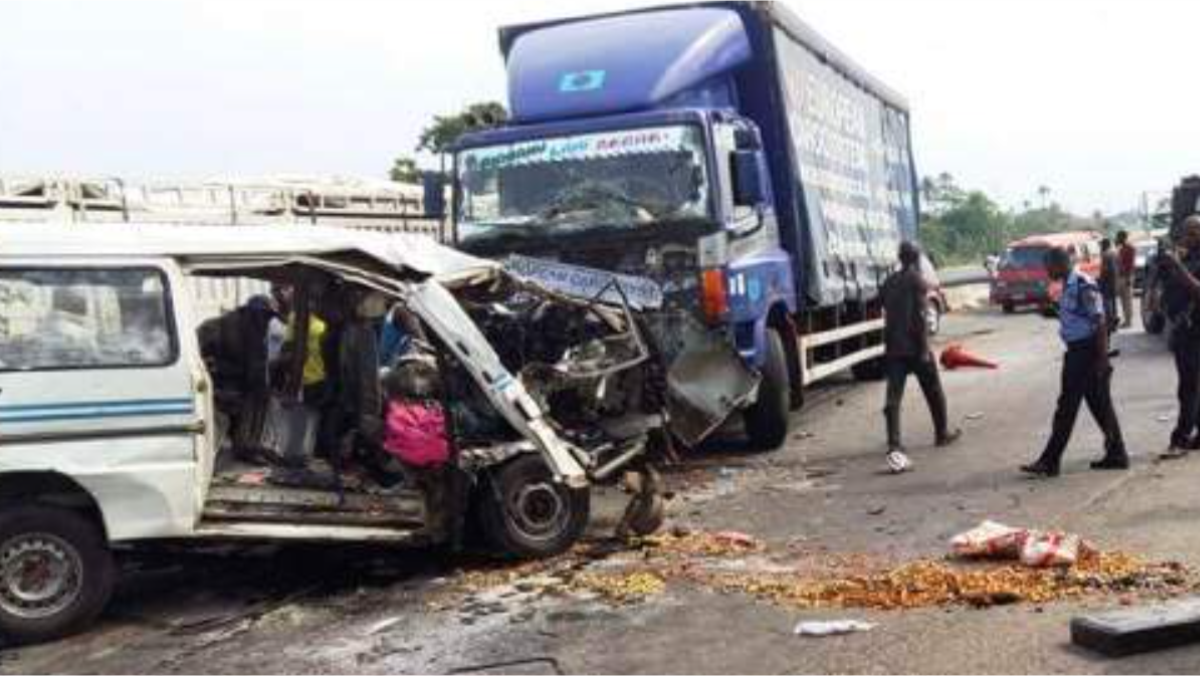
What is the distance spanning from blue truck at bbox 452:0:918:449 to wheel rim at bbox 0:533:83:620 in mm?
4076

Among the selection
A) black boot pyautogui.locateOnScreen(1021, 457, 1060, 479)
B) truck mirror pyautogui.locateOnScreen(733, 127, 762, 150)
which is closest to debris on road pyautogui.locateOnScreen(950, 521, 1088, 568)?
black boot pyautogui.locateOnScreen(1021, 457, 1060, 479)

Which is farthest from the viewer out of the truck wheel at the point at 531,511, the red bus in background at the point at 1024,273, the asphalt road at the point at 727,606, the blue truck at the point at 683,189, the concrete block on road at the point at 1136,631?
the red bus in background at the point at 1024,273

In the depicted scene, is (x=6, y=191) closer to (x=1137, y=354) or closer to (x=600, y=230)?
(x=600, y=230)

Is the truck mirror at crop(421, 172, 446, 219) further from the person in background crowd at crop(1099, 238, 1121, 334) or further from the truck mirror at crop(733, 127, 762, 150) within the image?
the person in background crowd at crop(1099, 238, 1121, 334)

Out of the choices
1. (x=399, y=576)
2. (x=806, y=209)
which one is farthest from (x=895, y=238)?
(x=399, y=576)

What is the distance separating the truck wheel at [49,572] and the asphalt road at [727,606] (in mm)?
124

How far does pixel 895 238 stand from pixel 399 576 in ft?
39.0

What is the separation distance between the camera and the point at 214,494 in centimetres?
732

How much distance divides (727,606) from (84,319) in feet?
11.0

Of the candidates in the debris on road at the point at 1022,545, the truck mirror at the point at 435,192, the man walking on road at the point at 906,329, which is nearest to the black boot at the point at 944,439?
the man walking on road at the point at 906,329

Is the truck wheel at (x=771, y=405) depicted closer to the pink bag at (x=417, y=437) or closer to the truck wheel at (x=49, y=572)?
the pink bag at (x=417, y=437)

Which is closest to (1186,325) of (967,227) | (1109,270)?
(1109,270)

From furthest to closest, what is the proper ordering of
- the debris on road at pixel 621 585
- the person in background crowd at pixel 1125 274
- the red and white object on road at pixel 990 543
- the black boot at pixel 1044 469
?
1. the person in background crowd at pixel 1125 274
2. the black boot at pixel 1044 469
3. the red and white object on road at pixel 990 543
4. the debris on road at pixel 621 585

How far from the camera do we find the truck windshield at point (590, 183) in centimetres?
1070
